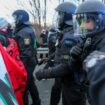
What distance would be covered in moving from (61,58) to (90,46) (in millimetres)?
1643

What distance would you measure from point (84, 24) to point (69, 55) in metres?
1.36

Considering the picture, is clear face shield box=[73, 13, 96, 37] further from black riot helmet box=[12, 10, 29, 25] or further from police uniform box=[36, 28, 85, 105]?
black riot helmet box=[12, 10, 29, 25]

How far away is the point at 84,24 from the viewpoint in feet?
10.8

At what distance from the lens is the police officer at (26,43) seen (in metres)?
6.68

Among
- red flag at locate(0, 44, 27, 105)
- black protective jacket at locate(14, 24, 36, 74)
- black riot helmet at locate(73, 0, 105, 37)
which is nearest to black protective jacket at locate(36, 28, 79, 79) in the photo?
red flag at locate(0, 44, 27, 105)

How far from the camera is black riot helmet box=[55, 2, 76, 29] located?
17.3 feet

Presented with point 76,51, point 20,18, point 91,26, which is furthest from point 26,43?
point 91,26

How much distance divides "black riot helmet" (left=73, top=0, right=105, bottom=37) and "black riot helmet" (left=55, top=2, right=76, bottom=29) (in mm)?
1595

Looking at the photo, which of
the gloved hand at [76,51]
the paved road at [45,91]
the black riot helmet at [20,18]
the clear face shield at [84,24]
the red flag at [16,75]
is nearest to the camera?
the clear face shield at [84,24]

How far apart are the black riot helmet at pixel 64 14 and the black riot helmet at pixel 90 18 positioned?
159 centimetres

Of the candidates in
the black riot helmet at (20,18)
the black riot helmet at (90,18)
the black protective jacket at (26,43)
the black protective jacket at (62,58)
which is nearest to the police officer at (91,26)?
the black riot helmet at (90,18)

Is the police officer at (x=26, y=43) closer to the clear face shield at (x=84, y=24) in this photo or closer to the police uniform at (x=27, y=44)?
the police uniform at (x=27, y=44)

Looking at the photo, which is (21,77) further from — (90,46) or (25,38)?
(25,38)

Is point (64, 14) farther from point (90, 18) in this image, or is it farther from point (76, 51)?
point (90, 18)
